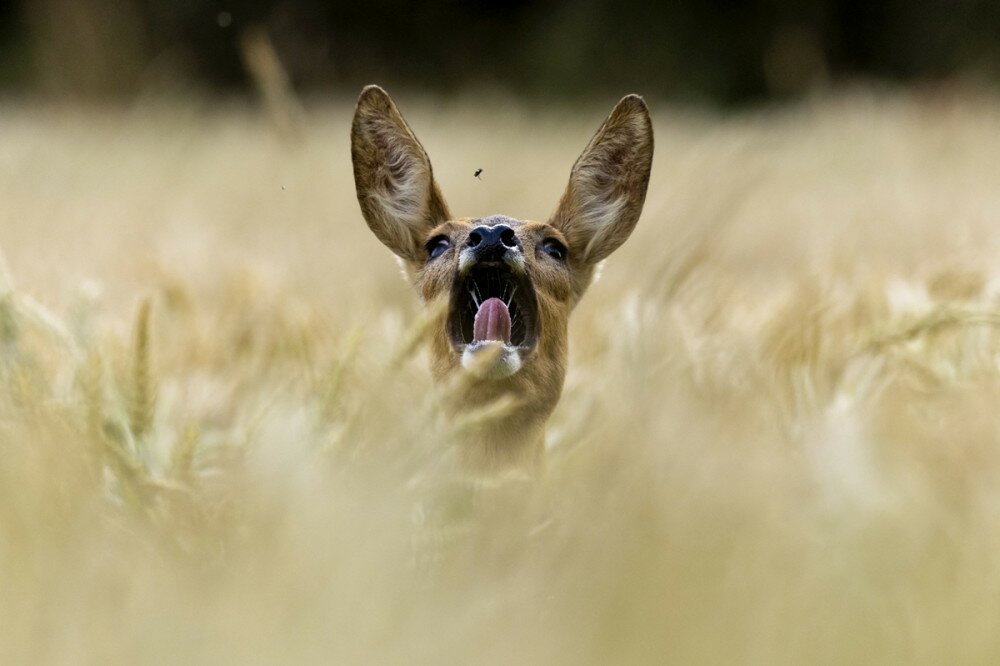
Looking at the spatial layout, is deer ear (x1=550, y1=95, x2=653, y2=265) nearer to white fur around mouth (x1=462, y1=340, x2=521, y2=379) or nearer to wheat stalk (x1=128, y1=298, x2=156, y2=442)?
white fur around mouth (x1=462, y1=340, x2=521, y2=379)

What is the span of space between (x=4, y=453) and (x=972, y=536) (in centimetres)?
81

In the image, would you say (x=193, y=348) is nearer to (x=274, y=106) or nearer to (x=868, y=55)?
(x=274, y=106)

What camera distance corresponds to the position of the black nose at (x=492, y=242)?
1.89 meters

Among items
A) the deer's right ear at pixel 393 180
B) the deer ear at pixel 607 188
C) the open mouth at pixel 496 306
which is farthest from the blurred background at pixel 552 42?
the open mouth at pixel 496 306

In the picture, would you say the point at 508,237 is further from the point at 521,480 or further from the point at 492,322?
the point at 521,480

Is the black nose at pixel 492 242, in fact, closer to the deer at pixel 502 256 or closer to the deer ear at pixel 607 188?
the deer at pixel 502 256

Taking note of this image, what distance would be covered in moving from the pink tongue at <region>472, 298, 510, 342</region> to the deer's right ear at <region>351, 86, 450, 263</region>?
388 mm

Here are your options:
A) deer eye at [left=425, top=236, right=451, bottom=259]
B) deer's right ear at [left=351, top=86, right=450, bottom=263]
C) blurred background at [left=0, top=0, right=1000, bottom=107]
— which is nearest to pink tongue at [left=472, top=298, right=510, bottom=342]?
deer eye at [left=425, top=236, right=451, bottom=259]

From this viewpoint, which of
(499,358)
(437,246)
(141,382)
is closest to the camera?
(141,382)

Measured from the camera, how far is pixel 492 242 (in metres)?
1.89

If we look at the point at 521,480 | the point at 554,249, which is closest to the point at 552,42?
the point at 554,249

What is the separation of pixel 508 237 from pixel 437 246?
22 cm

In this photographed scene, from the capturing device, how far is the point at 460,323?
1.92 metres

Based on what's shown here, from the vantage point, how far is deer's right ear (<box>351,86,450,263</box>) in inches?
85.8
